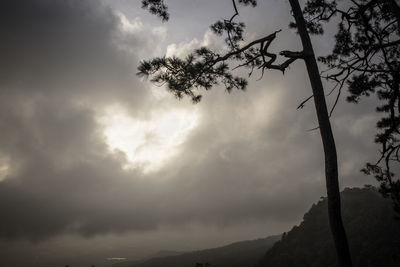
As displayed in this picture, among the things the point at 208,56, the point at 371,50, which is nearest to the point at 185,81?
the point at 208,56

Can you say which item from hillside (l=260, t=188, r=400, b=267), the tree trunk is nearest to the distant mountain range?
hillside (l=260, t=188, r=400, b=267)

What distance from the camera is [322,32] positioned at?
8773mm

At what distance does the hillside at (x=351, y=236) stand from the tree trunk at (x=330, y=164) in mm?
115607

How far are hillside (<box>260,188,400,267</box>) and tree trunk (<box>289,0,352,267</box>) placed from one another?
379 ft

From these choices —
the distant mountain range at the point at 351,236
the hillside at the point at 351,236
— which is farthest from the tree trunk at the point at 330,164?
the distant mountain range at the point at 351,236

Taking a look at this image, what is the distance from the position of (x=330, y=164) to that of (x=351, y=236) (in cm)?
14588

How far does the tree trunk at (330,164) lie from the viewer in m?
5.15

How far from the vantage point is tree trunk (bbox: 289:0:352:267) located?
203 inches

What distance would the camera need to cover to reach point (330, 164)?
543 centimetres

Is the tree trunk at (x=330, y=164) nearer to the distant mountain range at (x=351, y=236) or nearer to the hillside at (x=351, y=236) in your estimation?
the hillside at (x=351, y=236)

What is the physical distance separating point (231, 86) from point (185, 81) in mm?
1514

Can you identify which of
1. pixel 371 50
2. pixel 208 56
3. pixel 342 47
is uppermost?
pixel 342 47

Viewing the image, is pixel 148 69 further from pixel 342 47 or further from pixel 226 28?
pixel 342 47

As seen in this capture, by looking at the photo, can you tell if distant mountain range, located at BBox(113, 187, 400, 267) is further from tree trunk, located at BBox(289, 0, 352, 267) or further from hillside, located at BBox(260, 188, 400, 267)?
tree trunk, located at BBox(289, 0, 352, 267)
